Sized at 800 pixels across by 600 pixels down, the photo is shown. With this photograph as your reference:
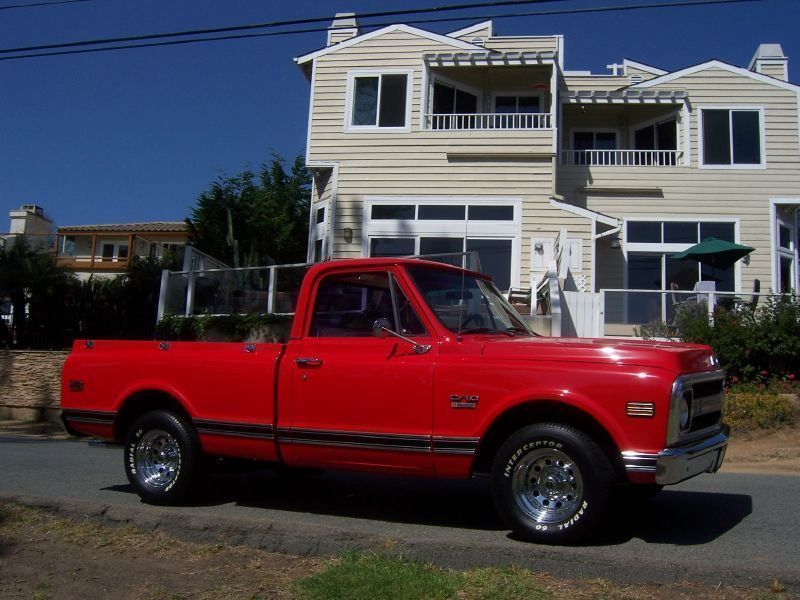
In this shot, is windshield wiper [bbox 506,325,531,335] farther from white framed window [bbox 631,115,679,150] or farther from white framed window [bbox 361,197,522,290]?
white framed window [bbox 631,115,679,150]

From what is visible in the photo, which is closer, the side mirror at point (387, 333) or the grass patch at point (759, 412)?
the side mirror at point (387, 333)

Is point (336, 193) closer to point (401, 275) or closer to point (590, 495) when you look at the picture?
point (401, 275)

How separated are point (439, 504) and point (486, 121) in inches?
558

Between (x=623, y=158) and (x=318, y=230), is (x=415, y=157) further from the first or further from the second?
(x=623, y=158)

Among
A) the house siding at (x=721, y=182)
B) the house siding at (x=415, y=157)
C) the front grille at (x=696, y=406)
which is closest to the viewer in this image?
the front grille at (x=696, y=406)

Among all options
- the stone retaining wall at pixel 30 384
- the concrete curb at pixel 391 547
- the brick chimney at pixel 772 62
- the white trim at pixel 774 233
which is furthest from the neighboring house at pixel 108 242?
the concrete curb at pixel 391 547

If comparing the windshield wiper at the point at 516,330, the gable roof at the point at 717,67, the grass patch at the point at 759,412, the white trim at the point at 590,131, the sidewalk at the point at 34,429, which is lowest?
the sidewalk at the point at 34,429

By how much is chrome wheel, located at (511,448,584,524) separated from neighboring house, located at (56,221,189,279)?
36.8m

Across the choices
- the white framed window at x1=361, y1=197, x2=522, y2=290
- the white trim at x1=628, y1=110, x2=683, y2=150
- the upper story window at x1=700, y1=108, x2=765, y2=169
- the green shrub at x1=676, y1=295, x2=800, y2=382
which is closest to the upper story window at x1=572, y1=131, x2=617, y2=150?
the white trim at x1=628, y1=110, x2=683, y2=150

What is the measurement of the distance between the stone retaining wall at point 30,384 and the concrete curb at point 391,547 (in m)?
12.0

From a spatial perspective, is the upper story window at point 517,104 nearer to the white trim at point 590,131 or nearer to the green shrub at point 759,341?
the white trim at point 590,131

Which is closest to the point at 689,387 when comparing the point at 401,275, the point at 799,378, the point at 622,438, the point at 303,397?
the point at 622,438

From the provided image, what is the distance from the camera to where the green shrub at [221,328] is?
10.3 metres

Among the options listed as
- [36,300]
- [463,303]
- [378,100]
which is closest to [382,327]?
[463,303]
